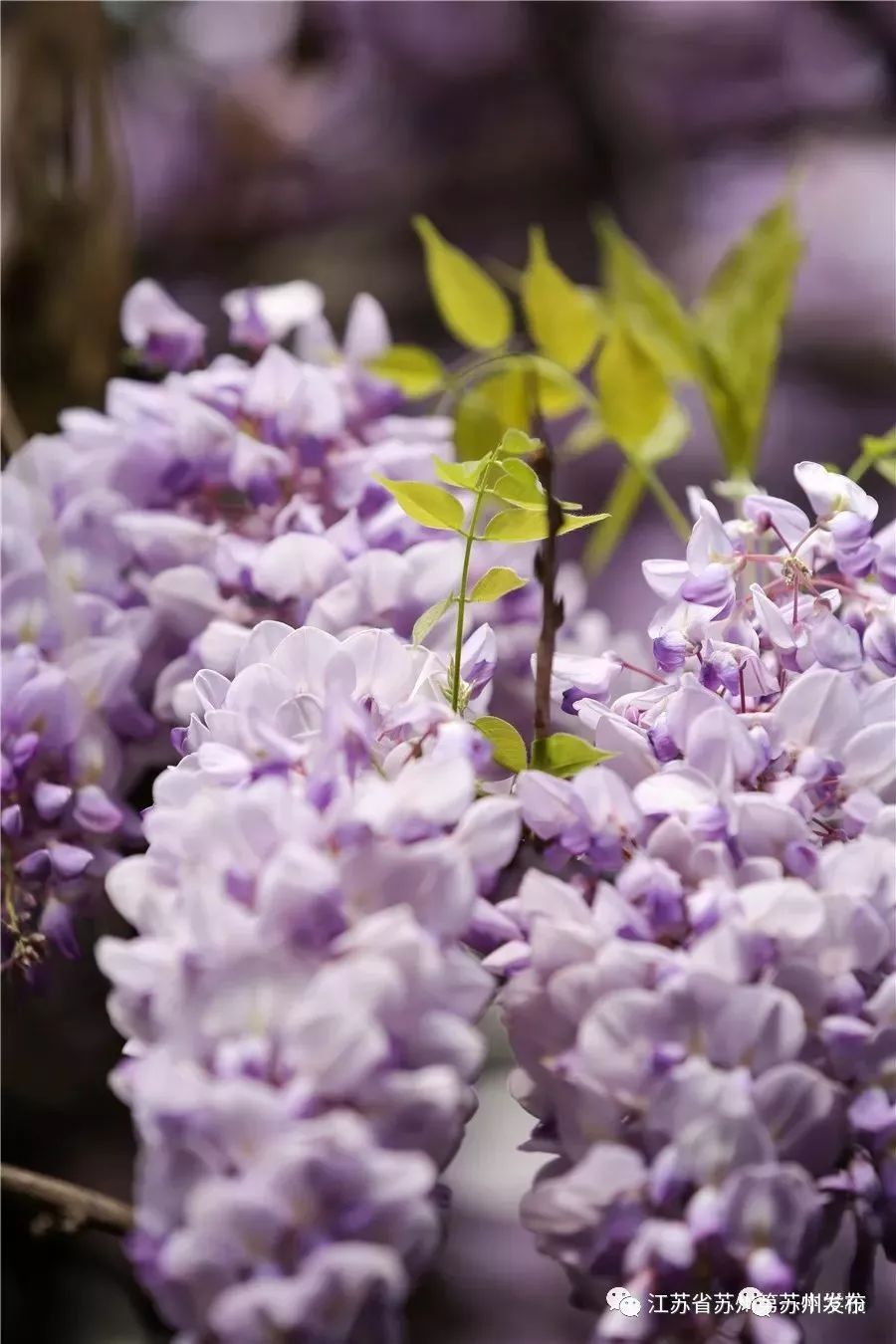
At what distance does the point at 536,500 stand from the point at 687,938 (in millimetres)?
118

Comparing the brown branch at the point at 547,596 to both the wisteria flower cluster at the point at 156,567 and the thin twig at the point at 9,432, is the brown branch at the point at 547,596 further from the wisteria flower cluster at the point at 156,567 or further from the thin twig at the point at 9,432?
the thin twig at the point at 9,432

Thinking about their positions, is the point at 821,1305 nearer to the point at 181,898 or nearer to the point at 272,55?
the point at 181,898

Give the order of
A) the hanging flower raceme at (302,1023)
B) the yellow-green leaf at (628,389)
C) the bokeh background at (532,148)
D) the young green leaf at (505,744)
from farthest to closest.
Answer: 1. the bokeh background at (532,148)
2. the yellow-green leaf at (628,389)
3. the young green leaf at (505,744)
4. the hanging flower raceme at (302,1023)

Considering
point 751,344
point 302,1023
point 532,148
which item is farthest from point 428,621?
point 532,148

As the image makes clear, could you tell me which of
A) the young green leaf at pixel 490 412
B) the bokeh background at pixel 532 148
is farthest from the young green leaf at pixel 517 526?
the bokeh background at pixel 532 148

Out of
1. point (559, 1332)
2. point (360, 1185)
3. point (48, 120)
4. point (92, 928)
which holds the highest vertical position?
point (48, 120)

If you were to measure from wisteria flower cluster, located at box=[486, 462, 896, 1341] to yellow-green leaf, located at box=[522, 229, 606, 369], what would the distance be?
18cm

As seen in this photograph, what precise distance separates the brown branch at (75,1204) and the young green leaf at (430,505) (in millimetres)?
180

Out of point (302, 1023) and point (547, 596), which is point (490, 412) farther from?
point (302, 1023)

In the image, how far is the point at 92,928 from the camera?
48cm

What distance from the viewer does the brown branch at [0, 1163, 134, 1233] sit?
31 centimetres

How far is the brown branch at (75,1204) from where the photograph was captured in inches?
12.3

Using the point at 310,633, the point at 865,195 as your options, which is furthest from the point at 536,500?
the point at 865,195

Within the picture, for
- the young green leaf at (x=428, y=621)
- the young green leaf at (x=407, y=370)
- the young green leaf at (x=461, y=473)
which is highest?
the young green leaf at (x=461, y=473)
